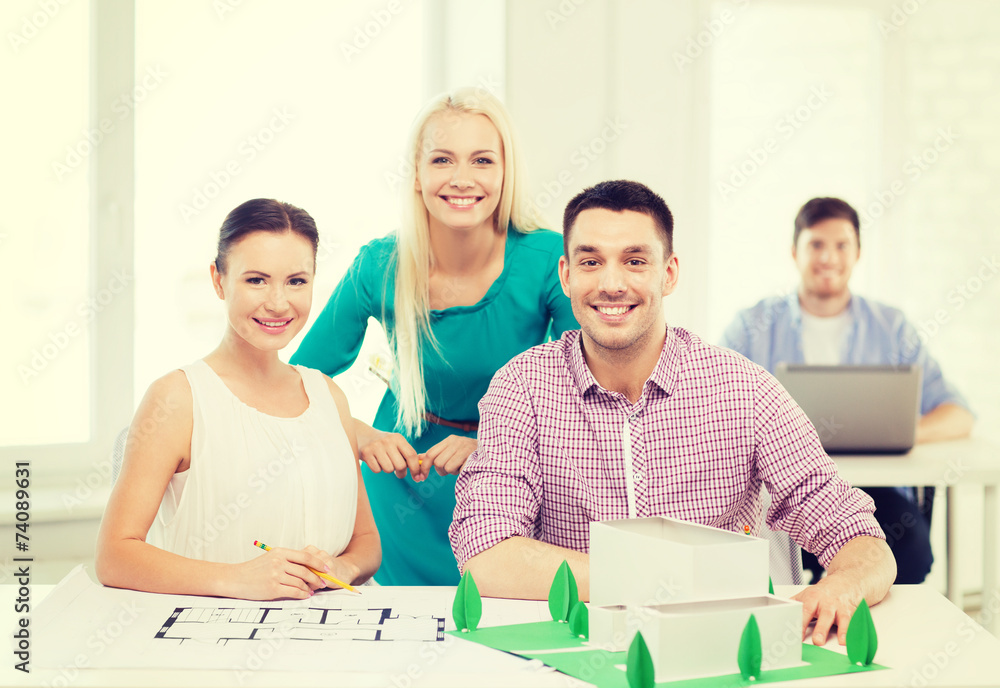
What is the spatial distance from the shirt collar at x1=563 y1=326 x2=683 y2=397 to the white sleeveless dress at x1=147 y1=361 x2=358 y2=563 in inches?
18.3

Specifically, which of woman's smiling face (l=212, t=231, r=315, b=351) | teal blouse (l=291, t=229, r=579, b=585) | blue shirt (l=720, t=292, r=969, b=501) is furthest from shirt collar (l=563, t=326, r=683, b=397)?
blue shirt (l=720, t=292, r=969, b=501)

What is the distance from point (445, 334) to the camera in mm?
1993

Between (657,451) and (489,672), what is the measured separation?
0.66 meters

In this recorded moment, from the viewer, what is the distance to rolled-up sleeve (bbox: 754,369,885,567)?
4.88 ft

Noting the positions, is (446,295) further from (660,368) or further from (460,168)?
(660,368)

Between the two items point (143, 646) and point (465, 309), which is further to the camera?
point (465, 309)

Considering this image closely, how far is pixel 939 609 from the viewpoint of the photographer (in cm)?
130

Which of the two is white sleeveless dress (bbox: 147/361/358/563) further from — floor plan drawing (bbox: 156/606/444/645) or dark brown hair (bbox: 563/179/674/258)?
dark brown hair (bbox: 563/179/674/258)

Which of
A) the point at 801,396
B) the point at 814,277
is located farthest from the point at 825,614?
the point at 814,277

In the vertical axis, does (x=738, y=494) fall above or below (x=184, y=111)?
below

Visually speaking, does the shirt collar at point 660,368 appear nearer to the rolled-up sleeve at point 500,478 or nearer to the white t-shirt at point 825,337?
the rolled-up sleeve at point 500,478

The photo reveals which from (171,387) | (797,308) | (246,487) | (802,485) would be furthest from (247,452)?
(797,308)

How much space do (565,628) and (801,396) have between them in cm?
153

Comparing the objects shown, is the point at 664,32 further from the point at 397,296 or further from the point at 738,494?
the point at 738,494
